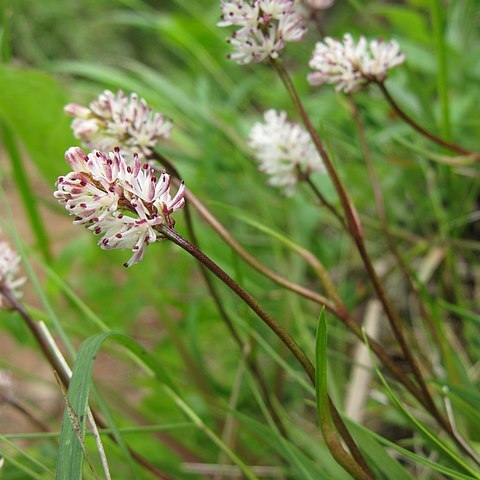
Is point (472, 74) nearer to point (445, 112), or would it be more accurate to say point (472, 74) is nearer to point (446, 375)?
point (445, 112)

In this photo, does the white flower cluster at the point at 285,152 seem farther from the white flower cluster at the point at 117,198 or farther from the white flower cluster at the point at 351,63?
the white flower cluster at the point at 117,198

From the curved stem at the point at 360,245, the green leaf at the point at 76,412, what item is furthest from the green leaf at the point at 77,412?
the curved stem at the point at 360,245

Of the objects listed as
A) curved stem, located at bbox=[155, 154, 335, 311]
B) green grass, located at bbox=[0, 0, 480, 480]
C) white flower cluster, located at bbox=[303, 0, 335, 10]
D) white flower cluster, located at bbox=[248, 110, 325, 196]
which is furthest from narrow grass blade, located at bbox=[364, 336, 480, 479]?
white flower cluster, located at bbox=[303, 0, 335, 10]

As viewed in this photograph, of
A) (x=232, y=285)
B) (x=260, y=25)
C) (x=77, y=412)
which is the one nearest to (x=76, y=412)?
(x=77, y=412)

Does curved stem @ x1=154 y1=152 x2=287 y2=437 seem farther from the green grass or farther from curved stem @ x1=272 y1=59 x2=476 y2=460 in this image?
curved stem @ x1=272 y1=59 x2=476 y2=460

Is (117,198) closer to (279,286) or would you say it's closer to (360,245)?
(360,245)

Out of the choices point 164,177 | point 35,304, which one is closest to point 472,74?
point 164,177
